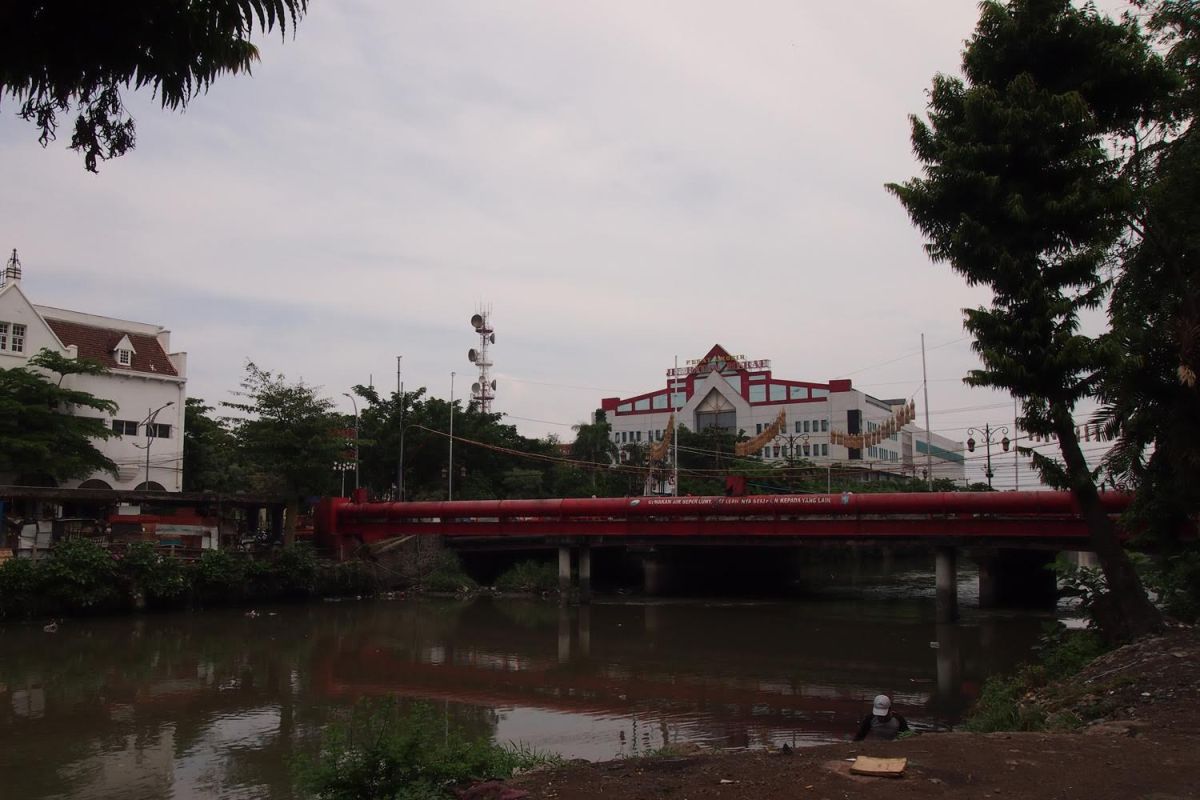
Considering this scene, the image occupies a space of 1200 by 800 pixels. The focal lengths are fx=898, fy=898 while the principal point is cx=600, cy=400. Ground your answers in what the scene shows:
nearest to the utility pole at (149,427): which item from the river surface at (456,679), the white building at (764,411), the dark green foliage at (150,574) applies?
the dark green foliage at (150,574)

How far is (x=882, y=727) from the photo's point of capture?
9.91m

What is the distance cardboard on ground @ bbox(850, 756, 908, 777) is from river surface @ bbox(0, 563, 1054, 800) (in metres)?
5.44

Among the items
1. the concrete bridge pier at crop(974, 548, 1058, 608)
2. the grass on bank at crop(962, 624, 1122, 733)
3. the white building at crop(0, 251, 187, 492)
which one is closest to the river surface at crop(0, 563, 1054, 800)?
the concrete bridge pier at crop(974, 548, 1058, 608)

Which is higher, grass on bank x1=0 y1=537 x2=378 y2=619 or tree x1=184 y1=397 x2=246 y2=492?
tree x1=184 y1=397 x2=246 y2=492

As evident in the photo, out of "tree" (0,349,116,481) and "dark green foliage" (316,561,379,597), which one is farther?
"dark green foliage" (316,561,379,597)

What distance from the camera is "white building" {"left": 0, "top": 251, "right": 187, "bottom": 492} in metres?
34.9

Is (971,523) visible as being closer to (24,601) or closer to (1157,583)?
(1157,583)

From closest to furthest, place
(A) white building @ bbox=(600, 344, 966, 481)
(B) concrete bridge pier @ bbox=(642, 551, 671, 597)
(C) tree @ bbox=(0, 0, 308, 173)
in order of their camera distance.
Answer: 1. (C) tree @ bbox=(0, 0, 308, 173)
2. (B) concrete bridge pier @ bbox=(642, 551, 671, 597)
3. (A) white building @ bbox=(600, 344, 966, 481)

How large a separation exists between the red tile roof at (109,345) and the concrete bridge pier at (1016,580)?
1354 inches

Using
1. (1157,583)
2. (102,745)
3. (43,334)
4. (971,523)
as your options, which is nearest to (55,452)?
(43,334)

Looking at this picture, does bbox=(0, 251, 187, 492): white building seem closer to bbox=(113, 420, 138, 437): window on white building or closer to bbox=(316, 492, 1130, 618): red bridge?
bbox=(113, 420, 138, 437): window on white building

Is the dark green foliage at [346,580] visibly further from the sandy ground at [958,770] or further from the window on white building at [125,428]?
the sandy ground at [958,770]

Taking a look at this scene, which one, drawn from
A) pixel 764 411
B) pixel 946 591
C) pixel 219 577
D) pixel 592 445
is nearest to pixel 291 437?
pixel 219 577

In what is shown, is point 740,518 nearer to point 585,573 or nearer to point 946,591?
point 585,573
